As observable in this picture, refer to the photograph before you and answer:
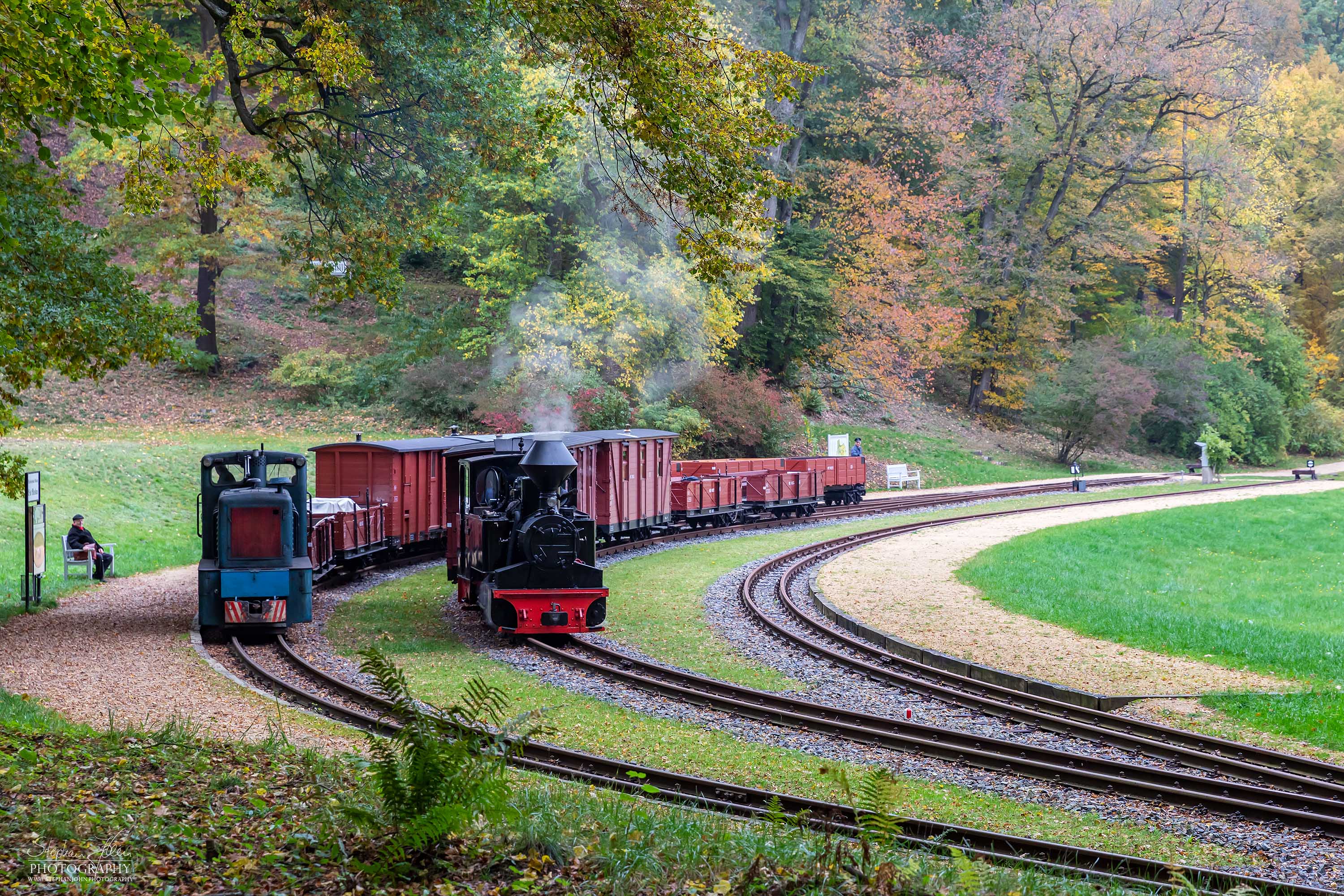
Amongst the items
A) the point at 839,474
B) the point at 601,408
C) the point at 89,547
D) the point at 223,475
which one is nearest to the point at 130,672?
the point at 223,475

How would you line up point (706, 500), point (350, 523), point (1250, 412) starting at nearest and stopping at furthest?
point (350, 523) → point (706, 500) → point (1250, 412)

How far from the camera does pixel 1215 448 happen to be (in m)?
49.7

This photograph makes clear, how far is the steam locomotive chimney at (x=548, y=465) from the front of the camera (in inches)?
576

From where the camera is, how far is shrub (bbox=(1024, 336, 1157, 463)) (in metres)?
45.5

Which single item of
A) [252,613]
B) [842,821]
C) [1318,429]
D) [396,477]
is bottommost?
[842,821]

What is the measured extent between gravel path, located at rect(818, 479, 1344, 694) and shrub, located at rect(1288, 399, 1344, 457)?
40.4 metres

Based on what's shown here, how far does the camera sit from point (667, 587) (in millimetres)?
19547

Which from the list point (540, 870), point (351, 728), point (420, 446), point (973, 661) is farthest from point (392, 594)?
point (540, 870)

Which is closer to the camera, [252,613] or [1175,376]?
[252,613]

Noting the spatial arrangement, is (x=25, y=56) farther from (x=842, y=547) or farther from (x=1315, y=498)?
(x=1315, y=498)

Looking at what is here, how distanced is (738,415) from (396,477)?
61.0 ft

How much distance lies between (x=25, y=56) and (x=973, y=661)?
451 inches

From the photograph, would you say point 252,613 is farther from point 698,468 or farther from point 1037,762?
point 698,468

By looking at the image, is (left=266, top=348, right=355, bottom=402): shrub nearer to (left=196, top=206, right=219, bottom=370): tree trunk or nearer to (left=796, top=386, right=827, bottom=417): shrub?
(left=196, top=206, right=219, bottom=370): tree trunk
